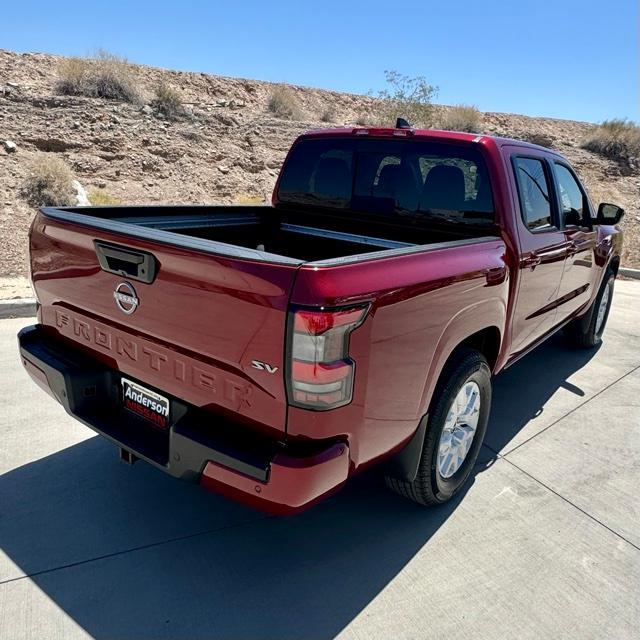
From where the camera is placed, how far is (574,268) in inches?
173

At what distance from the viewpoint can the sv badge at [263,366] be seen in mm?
1930

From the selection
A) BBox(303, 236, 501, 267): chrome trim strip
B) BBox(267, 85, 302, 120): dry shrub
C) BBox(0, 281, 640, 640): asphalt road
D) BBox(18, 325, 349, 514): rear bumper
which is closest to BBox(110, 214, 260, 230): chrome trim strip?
BBox(18, 325, 349, 514): rear bumper

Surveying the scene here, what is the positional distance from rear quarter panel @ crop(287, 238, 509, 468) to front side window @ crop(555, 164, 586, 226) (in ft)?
5.80

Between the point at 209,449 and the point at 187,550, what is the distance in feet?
2.68

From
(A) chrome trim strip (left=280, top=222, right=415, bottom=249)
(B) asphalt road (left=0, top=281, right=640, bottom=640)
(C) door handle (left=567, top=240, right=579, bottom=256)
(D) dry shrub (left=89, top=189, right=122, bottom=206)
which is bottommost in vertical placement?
(B) asphalt road (left=0, top=281, right=640, bottom=640)

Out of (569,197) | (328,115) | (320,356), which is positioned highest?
(328,115)

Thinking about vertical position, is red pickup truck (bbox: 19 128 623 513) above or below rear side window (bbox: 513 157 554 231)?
below

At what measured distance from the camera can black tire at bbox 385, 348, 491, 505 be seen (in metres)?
2.68

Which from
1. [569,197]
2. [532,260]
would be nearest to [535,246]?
[532,260]

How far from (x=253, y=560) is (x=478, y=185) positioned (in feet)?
7.60

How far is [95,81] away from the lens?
15750 mm

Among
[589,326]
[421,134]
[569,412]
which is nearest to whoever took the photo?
[421,134]

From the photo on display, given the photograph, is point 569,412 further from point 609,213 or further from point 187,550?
point 187,550

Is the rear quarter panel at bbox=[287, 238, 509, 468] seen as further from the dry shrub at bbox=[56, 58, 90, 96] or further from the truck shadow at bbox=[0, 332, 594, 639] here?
the dry shrub at bbox=[56, 58, 90, 96]
